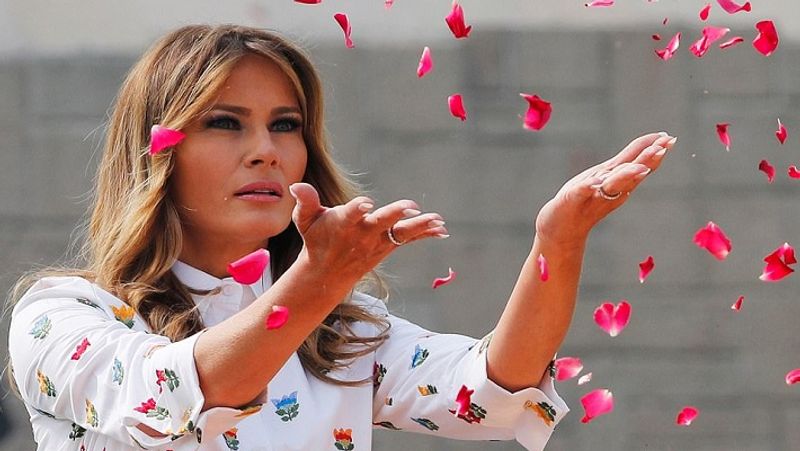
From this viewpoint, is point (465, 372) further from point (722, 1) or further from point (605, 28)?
point (605, 28)

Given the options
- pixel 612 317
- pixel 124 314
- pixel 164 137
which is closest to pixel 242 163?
pixel 164 137

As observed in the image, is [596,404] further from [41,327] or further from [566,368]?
[41,327]

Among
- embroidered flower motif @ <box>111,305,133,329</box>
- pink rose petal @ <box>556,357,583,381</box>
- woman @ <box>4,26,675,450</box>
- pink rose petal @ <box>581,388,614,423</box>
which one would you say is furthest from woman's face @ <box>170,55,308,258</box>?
pink rose petal @ <box>581,388,614,423</box>

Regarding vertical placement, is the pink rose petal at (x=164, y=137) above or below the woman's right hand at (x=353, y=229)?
below

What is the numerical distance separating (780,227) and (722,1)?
0.64 meters

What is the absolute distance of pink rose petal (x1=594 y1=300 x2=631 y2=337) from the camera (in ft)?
6.27

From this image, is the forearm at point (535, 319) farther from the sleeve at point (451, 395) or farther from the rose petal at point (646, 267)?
the rose petal at point (646, 267)

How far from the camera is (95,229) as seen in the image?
5.80 ft

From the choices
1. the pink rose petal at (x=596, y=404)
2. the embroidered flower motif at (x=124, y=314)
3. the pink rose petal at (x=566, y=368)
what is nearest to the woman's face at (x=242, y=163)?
the embroidered flower motif at (x=124, y=314)

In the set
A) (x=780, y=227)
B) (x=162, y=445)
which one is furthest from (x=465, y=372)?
(x=780, y=227)

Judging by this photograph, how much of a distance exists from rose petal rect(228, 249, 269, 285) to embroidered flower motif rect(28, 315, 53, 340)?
0.18m

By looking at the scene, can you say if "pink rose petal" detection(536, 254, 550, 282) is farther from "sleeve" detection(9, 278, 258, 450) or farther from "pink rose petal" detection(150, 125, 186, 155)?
"pink rose petal" detection(150, 125, 186, 155)

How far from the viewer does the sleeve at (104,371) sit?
52.7 inches

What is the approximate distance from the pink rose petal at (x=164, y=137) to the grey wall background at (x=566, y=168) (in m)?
0.93
